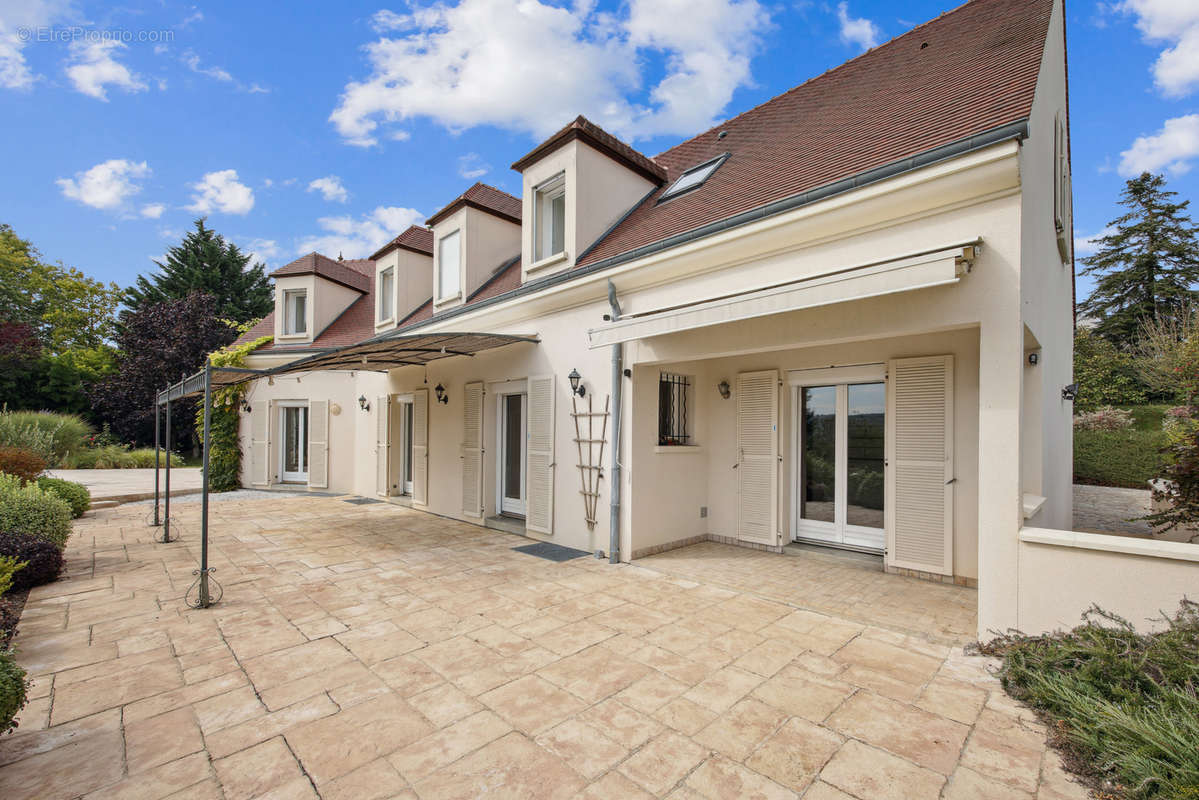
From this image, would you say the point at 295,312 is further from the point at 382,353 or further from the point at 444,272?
the point at 382,353

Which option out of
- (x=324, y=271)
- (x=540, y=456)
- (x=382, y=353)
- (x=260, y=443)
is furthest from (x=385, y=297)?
(x=540, y=456)

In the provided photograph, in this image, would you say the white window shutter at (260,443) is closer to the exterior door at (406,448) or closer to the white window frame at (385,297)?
the white window frame at (385,297)

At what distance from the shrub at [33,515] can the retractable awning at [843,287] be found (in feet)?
26.0

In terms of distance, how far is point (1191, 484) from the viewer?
5211 mm

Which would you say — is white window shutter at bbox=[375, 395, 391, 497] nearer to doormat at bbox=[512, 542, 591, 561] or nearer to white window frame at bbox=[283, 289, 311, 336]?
white window frame at bbox=[283, 289, 311, 336]

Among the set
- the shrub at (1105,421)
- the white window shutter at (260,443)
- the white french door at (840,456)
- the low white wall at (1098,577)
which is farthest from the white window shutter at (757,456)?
the shrub at (1105,421)

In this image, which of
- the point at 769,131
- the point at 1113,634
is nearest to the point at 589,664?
the point at 1113,634

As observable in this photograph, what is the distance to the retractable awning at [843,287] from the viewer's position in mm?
4027

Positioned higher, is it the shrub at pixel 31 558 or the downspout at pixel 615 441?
the downspout at pixel 615 441

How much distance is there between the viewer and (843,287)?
443cm

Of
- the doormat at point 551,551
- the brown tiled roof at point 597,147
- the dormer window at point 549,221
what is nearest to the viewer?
the doormat at point 551,551

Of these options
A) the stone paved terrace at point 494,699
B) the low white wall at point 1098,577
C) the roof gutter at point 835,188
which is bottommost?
the stone paved terrace at point 494,699

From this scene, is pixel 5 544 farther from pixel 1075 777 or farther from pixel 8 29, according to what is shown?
pixel 1075 777

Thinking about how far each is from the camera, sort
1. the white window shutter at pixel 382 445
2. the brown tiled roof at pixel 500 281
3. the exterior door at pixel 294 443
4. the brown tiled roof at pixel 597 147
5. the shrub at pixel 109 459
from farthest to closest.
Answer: the shrub at pixel 109 459, the exterior door at pixel 294 443, the white window shutter at pixel 382 445, the brown tiled roof at pixel 500 281, the brown tiled roof at pixel 597 147
